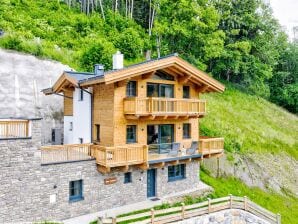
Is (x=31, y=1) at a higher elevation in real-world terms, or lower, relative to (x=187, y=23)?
higher

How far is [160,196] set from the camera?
19438 mm

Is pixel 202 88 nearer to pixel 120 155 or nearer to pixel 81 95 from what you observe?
pixel 81 95

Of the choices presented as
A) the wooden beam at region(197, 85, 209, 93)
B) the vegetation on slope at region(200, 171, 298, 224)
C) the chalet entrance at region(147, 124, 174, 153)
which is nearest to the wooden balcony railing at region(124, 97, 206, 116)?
the chalet entrance at region(147, 124, 174, 153)

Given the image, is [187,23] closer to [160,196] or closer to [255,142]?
[255,142]

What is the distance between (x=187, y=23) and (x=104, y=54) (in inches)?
393

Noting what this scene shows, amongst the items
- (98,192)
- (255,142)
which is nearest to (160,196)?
(98,192)

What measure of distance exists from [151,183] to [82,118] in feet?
19.3

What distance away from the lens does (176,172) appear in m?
20.6

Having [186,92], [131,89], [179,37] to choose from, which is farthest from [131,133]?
[179,37]

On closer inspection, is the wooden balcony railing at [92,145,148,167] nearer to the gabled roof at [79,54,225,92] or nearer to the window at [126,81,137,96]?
the window at [126,81,137,96]

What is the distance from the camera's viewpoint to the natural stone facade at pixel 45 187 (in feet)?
46.7

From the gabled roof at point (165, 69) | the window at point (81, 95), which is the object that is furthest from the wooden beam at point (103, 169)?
the window at point (81, 95)

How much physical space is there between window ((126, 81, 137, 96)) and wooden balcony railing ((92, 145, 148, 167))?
3285mm

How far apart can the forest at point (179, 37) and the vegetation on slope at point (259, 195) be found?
14.7 meters
